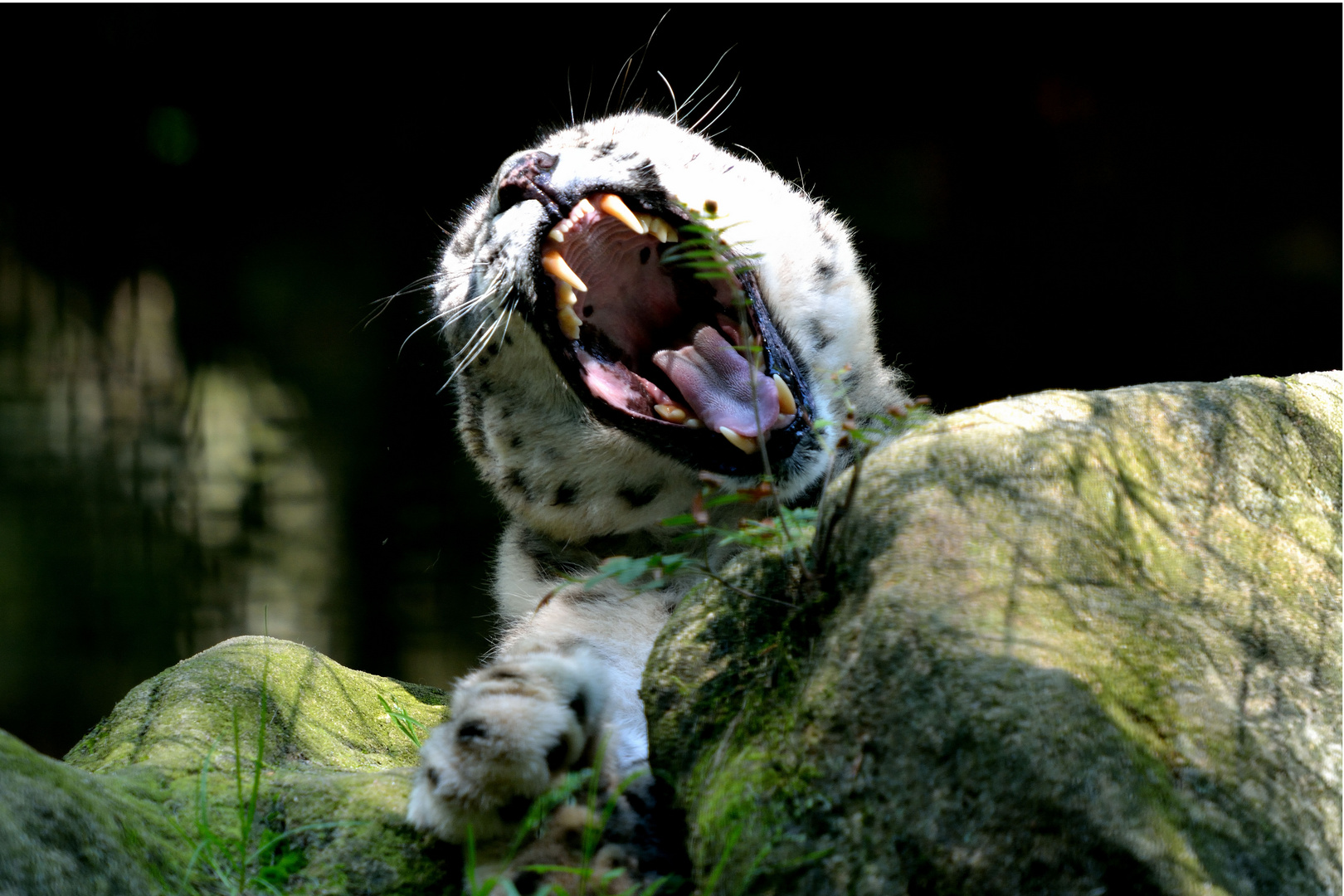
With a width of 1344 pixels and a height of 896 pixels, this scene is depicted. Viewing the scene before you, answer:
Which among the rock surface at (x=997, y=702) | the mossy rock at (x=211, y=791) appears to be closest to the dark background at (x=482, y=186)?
the mossy rock at (x=211, y=791)

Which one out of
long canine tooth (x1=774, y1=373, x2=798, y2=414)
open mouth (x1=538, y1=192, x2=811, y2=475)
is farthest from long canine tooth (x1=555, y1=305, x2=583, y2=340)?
long canine tooth (x1=774, y1=373, x2=798, y2=414)

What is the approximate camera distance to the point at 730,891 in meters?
1.40

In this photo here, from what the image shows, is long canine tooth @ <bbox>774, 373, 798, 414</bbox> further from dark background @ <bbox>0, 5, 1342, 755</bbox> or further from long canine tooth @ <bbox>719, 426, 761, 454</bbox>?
dark background @ <bbox>0, 5, 1342, 755</bbox>

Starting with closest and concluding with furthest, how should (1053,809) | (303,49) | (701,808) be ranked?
1. (1053,809)
2. (701,808)
3. (303,49)

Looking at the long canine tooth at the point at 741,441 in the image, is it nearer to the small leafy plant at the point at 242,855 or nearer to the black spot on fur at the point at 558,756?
the black spot on fur at the point at 558,756

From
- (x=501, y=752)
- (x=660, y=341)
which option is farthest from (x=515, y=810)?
(x=660, y=341)

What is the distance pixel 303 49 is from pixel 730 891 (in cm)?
535

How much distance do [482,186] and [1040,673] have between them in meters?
4.99

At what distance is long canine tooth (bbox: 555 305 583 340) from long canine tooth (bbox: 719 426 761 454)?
56 centimetres

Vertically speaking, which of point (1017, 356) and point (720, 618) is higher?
point (720, 618)

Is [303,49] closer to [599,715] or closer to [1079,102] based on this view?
[1079,102]

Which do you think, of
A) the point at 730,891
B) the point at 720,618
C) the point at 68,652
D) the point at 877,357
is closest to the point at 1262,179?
the point at 877,357

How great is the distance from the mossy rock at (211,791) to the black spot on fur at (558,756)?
0.22 metres

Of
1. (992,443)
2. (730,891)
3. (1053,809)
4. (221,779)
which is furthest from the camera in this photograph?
(221,779)
